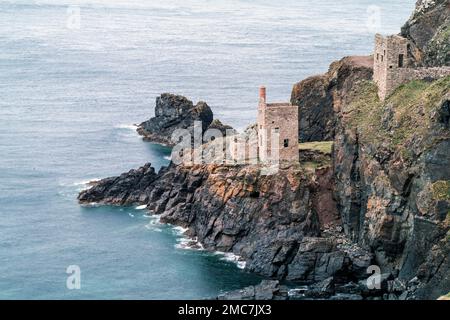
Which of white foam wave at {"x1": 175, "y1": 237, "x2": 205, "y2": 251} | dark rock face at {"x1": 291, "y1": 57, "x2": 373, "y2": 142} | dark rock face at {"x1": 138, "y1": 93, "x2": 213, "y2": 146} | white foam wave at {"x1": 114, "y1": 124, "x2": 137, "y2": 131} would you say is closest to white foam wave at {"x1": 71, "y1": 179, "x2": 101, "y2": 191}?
Result: dark rock face at {"x1": 138, "y1": 93, "x2": 213, "y2": 146}

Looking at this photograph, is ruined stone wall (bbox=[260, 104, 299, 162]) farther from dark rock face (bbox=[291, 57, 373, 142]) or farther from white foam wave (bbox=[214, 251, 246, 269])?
white foam wave (bbox=[214, 251, 246, 269])

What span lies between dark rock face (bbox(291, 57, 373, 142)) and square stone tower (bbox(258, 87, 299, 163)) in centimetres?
1063

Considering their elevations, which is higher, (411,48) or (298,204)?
(411,48)

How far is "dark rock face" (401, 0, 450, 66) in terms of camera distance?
379 ft

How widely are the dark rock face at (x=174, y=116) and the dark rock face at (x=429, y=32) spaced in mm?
43144

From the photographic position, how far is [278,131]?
113188mm

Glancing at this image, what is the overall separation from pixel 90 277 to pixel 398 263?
30899 millimetres

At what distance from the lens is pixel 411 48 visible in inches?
4788

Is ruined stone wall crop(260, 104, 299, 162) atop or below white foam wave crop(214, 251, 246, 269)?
atop

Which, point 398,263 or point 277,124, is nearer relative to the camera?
point 398,263
